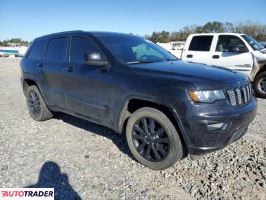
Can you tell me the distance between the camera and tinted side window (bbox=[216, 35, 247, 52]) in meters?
8.72

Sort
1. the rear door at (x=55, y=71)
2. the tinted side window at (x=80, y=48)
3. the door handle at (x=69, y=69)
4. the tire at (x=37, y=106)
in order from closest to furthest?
the tinted side window at (x=80, y=48) < the door handle at (x=69, y=69) < the rear door at (x=55, y=71) < the tire at (x=37, y=106)

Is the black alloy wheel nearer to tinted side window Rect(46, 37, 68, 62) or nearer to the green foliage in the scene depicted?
tinted side window Rect(46, 37, 68, 62)

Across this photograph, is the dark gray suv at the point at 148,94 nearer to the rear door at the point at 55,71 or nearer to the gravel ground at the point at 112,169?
the rear door at the point at 55,71

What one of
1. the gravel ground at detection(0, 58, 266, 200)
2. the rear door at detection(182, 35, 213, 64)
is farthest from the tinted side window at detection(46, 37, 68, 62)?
the rear door at detection(182, 35, 213, 64)

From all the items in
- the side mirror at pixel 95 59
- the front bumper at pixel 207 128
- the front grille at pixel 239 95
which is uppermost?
the side mirror at pixel 95 59

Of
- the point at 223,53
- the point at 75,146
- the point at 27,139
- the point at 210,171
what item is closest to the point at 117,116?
the point at 75,146

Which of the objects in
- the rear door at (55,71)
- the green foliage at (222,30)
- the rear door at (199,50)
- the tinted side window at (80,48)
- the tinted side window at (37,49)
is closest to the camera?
the tinted side window at (80,48)

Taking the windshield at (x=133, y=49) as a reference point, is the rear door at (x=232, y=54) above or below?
below

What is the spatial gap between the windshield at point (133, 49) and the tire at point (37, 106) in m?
2.13

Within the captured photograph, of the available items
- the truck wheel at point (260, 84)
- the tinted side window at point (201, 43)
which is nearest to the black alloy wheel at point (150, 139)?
the truck wheel at point (260, 84)

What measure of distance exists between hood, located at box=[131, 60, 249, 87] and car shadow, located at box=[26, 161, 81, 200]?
1.70 m

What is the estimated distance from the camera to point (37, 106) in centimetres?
616

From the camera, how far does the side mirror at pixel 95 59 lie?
4.20 metres

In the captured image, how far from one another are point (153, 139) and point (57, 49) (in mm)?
2712
